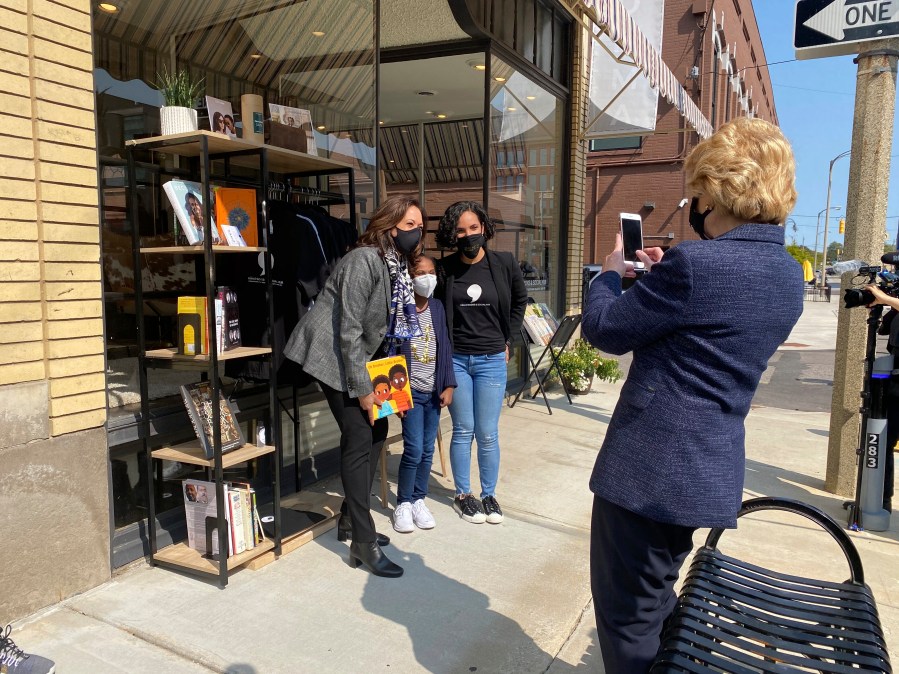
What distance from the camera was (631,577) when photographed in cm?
185

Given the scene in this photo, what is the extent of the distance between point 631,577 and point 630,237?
3.30 ft

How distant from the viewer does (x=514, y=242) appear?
7781 millimetres

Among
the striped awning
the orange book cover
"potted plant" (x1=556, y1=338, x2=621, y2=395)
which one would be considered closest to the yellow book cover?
the orange book cover

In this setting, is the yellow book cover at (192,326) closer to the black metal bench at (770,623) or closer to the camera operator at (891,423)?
the black metal bench at (770,623)

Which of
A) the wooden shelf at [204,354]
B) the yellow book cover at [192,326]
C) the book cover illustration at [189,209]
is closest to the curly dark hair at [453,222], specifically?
the wooden shelf at [204,354]

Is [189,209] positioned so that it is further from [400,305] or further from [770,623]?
[770,623]

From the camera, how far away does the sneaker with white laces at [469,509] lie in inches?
158

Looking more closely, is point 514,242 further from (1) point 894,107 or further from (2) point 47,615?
(2) point 47,615

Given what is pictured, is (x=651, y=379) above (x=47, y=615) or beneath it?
above

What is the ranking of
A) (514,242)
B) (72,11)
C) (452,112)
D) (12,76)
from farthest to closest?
(452,112), (514,242), (72,11), (12,76)

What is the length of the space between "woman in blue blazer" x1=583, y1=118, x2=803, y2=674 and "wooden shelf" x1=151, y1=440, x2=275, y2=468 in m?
1.95

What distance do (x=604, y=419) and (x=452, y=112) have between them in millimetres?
4360

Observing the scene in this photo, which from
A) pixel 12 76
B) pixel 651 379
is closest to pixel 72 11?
pixel 12 76

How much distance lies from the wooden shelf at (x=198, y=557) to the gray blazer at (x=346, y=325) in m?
0.91
